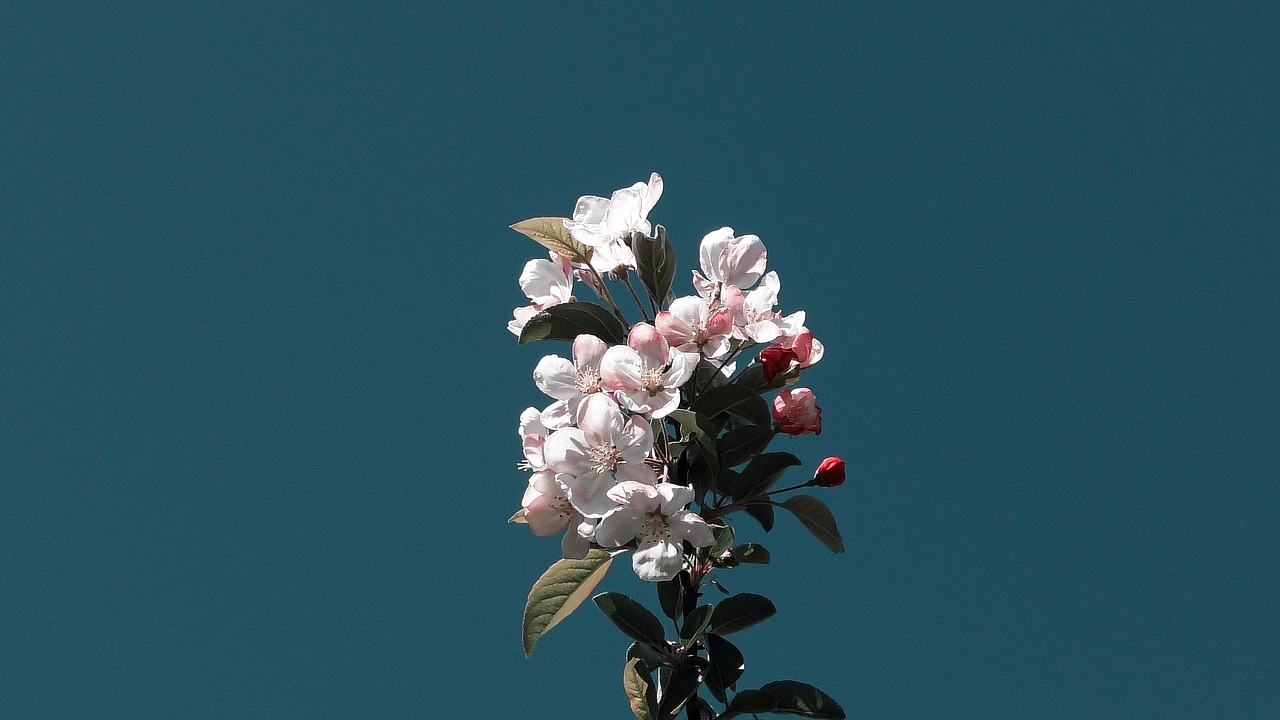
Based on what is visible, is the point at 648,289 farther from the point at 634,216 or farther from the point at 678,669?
the point at 678,669

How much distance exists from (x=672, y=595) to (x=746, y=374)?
0.46 m

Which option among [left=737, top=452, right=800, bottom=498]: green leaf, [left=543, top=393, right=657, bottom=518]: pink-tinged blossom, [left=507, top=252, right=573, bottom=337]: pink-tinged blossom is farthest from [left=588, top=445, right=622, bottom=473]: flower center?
[left=507, top=252, right=573, bottom=337]: pink-tinged blossom

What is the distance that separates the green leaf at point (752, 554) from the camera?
6.87 ft

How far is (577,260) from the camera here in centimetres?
224

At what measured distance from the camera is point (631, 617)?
2.02m

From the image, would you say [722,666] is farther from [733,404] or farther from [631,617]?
[733,404]

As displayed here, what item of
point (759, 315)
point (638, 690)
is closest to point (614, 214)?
point (759, 315)

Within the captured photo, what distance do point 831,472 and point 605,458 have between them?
0.51 m

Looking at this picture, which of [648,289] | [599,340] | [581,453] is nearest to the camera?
[581,453]

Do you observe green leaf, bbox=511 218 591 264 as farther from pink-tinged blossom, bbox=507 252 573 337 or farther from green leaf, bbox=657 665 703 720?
green leaf, bbox=657 665 703 720

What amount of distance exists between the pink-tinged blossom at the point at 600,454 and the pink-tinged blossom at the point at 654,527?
0.12ft

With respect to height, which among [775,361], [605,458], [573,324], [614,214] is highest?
[614,214]

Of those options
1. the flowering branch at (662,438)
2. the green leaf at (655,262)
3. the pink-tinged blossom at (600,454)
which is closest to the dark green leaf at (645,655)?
the flowering branch at (662,438)

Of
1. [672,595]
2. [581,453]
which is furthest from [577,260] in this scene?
[672,595]
